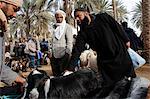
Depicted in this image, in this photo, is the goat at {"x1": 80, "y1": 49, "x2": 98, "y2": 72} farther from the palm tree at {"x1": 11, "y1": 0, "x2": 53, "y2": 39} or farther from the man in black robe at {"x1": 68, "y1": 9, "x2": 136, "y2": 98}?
the palm tree at {"x1": 11, "y1": 0, "x2": 53, "y2": 39}

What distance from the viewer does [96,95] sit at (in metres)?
6.05

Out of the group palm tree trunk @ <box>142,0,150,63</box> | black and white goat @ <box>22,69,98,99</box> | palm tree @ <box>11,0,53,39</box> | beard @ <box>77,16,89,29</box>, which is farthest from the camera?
palm tree @ <box>11,0,53,39</box>

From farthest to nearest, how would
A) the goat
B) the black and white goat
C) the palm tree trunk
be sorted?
the palm tree trunk, the goat, the black and white goat

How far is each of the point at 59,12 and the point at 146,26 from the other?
7366mm

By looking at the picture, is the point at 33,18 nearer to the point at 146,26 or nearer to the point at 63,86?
the point at 146,26

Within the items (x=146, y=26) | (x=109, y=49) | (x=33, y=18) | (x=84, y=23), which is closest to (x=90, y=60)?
(x=109, y=49)

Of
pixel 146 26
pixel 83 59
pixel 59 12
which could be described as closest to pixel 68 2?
pixel 146 26

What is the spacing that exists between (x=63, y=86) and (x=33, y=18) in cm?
5608

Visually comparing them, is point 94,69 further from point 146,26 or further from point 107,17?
point 146,26

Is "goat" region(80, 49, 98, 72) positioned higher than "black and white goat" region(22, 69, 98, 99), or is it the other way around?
"goat" region(80, 49, 98, 72)

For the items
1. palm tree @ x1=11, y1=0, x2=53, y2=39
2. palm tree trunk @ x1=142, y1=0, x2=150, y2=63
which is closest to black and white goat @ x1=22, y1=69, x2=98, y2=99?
palm tree trunk @ x1=142, y1=0, x2=150, y2=63

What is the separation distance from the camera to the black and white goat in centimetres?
602

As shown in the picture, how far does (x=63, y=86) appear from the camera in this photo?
6.06 m

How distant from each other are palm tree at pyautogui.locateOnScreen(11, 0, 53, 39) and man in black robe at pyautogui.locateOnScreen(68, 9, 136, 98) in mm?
45016
